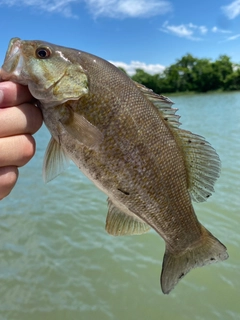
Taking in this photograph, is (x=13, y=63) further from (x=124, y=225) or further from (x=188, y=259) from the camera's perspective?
(x=188, y=259)

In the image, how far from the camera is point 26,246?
239 inches

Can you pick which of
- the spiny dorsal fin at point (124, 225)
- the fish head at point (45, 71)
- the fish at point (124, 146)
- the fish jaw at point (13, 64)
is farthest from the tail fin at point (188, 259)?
the fish jaw at point (13, 64)

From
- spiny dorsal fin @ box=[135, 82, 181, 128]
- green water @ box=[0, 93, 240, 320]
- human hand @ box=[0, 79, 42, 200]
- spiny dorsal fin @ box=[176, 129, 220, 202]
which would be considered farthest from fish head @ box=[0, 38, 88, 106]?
green water @ box=[0, 93, 240, 320]

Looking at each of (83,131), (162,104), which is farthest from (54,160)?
(162,104)

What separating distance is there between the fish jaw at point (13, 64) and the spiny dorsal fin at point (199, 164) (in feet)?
3.54

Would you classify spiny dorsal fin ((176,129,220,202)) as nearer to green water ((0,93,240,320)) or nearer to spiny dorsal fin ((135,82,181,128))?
spiny dorsal fin ((135,82,181,128))

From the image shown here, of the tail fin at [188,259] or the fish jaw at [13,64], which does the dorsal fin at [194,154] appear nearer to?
the tail fin at [188,259]

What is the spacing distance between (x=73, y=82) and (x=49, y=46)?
33 centimetres

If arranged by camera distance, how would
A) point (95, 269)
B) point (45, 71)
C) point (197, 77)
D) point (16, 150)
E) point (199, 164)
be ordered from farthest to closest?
point (197, 77), point (95, 269), point (199, 164), point (45, 71), point (16, 150)

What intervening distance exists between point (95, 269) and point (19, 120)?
4.09 m

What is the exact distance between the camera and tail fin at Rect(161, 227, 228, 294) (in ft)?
6.89

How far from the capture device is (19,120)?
1788mm

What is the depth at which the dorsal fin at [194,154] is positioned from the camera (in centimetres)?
212

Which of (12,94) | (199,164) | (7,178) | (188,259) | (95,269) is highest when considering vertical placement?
(12,94)
